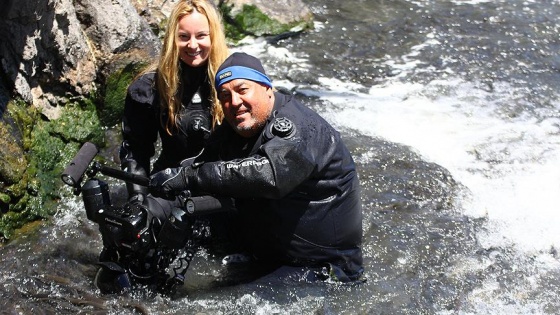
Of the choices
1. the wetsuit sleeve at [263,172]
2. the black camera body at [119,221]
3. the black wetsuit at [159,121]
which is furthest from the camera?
the black wetsuit at [159,121]

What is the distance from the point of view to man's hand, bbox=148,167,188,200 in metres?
3.88

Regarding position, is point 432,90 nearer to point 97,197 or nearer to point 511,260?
point 511,260

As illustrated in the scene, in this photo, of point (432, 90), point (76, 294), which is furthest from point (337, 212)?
point (432, 90)

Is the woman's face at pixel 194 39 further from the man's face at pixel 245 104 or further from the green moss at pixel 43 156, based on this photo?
the green moss at pixel 43 156

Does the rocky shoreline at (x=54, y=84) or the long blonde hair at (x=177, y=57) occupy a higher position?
the long blonde hair at (x=177, y=57)

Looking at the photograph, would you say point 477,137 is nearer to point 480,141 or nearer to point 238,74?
point 480,141

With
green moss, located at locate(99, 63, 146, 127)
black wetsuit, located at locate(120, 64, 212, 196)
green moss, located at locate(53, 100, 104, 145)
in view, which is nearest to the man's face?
black wetsuit, located at locate(120, 64, 212, 196)

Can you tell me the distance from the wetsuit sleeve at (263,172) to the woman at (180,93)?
2.02ft

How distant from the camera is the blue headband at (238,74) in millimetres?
3914

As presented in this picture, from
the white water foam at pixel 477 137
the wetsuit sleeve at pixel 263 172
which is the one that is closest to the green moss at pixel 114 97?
the white water foam at pixel 477 137

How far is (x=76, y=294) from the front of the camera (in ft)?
14.4

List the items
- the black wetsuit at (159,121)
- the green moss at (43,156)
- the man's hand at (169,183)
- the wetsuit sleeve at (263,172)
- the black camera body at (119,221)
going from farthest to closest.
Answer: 1. the green moss at (43,156)
2. the black wetsuit at (159,121)
3. the black camera body at (119,221)
4. the man's hand at (169,183)
5. the wetsuit sleeve at (263,172)

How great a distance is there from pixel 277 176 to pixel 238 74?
0.59m

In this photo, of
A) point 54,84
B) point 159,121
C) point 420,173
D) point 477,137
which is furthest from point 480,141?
point 54,84
